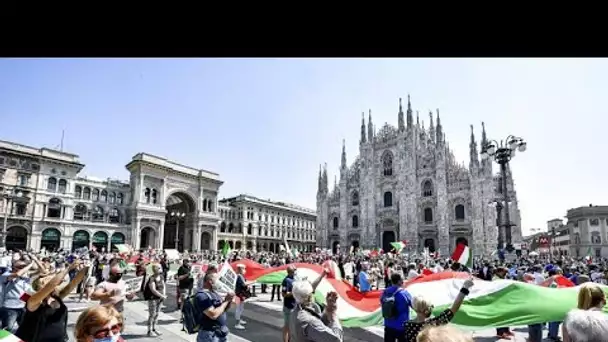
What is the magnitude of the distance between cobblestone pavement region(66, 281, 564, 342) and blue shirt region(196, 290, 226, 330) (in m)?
3.89

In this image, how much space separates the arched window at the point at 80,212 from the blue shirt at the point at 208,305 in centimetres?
5074

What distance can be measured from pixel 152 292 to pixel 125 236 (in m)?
46.7

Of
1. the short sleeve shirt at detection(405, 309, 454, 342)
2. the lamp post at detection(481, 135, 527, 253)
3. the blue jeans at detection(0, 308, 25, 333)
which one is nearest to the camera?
the short sleeve shirt at detection(405, 309, 454, 342)

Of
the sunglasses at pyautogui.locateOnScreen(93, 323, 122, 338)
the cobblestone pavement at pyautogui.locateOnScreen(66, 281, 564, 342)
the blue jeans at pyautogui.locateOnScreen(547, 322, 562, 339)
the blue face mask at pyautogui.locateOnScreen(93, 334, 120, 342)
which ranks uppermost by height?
the sunglasses at pyautogui.locateOnScreen(93, 323, 122, 338)

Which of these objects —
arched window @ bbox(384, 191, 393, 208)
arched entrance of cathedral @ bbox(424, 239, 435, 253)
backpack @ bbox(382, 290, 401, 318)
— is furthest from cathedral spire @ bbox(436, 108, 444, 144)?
backpack @ bbox(382, 290, 401, 318)

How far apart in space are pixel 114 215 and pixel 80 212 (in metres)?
4.36

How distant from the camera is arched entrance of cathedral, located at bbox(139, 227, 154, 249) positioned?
5231 centimetres

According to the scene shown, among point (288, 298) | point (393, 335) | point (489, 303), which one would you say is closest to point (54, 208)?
point (288, 298)

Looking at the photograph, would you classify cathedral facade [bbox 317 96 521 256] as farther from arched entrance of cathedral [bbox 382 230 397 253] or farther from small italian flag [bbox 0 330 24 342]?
small italian flag [bbox 0 330 24 342]

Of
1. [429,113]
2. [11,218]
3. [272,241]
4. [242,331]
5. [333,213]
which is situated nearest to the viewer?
[242,331]
